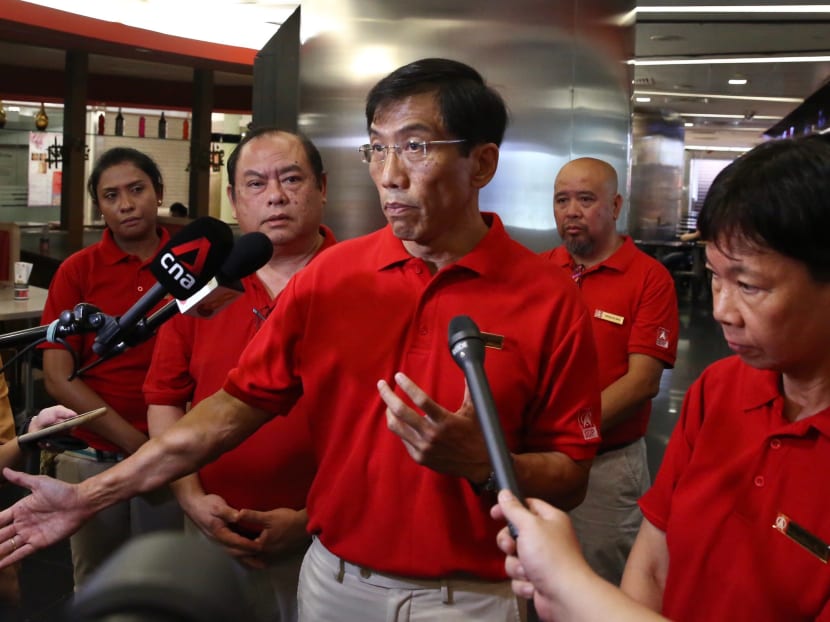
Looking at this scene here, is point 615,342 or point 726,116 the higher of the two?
point 726,116

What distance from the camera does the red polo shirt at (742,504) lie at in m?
1.18

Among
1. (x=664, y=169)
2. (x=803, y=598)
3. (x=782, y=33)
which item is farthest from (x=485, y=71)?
(x=664, y=169)

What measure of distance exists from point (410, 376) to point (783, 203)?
2.47 feet

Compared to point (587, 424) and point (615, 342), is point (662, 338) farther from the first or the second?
point (587, 424)

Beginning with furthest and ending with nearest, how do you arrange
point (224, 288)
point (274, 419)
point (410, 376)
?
point (274, 419) < point (410, 376) < point (224, 288)

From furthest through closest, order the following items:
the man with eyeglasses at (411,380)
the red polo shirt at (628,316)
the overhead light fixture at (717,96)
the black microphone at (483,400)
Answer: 1. the overhead light fixture at (717,96)
2. the red polo shirt at (628,316)
3. the man with eyeglasses at (411,380)
4. the black microphone at (483,400)

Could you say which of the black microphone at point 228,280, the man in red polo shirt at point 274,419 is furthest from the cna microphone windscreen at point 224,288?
the man in red polo shirt at point 274,419

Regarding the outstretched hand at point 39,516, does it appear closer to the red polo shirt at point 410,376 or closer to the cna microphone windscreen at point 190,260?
the red polo shirt at point 410,376

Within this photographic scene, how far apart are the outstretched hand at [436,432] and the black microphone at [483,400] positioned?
0.24 m

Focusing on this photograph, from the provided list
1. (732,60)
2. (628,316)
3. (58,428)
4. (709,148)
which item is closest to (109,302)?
(58,428)

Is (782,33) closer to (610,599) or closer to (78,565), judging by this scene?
(78,565)

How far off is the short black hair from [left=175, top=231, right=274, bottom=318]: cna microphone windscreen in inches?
28.4

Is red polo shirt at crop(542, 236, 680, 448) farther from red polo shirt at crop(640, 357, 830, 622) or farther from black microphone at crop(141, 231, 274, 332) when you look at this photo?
black microphone at crop(141, 231, 274, 332)

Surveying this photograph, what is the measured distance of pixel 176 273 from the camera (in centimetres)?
133
